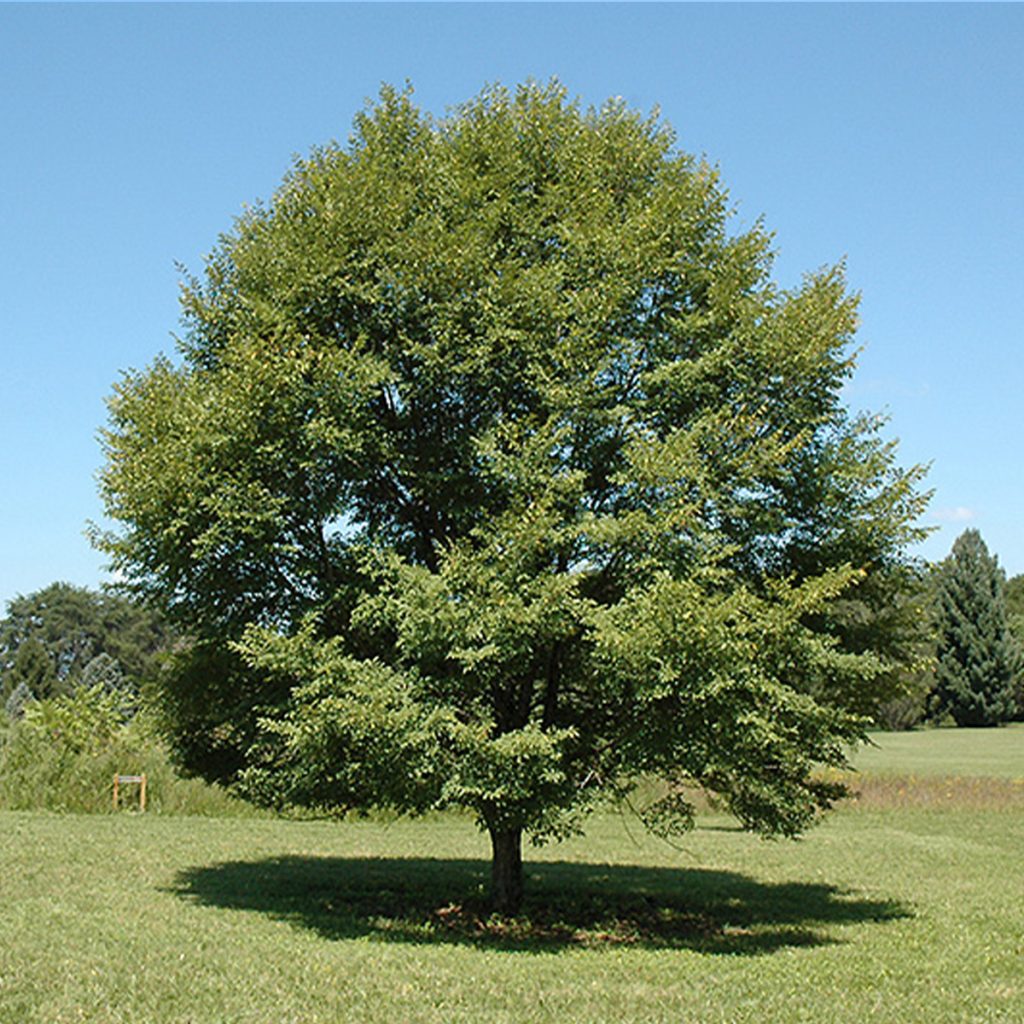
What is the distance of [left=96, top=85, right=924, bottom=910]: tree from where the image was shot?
37.7 feet

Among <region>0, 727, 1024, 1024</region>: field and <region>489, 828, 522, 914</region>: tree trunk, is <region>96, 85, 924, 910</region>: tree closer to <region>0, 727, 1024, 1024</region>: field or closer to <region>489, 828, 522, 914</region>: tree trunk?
<region>489, 828, 522, 914</region>: tree trunk

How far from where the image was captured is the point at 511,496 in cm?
1212

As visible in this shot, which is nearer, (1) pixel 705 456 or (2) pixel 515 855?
(1) pixel 705 456

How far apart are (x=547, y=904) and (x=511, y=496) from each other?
6.97 metres

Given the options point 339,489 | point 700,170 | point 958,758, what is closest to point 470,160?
point 700,170

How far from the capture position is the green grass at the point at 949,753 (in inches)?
1693

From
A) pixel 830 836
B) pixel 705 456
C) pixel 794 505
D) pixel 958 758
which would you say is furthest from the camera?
pixel 958 758

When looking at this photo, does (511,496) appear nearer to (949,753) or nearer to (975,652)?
(949,753)

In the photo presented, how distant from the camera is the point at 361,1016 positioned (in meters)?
8.75

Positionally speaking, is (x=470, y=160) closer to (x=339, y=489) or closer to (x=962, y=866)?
(x=339, y=489)

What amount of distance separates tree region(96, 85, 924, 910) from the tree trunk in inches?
2.2

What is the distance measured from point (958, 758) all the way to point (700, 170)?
43564mm

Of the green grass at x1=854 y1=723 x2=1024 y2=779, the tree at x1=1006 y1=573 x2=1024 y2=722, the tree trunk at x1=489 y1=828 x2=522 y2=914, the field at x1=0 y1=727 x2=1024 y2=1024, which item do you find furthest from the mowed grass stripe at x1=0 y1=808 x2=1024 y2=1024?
the tree at x1=1006 y1=573 x2=1024 y2=722

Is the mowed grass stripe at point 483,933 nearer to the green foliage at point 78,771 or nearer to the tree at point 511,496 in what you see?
the tree at point 511,496
